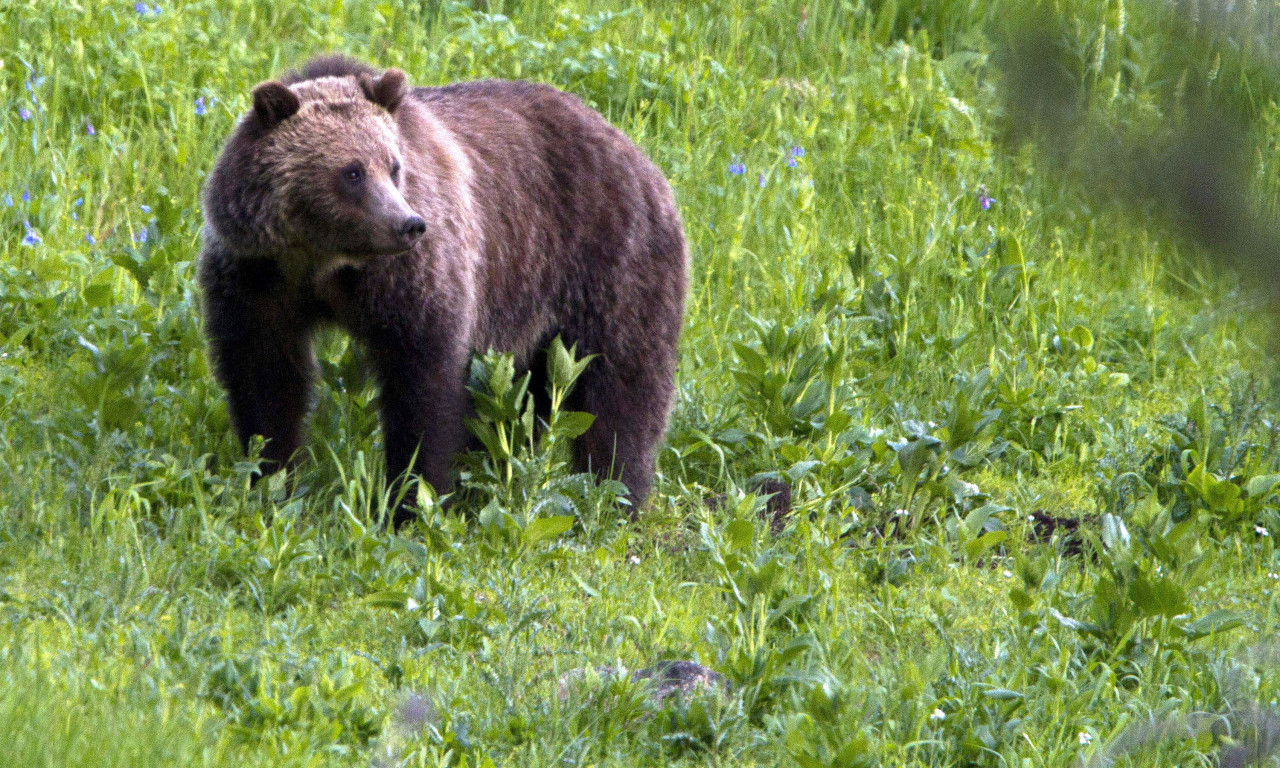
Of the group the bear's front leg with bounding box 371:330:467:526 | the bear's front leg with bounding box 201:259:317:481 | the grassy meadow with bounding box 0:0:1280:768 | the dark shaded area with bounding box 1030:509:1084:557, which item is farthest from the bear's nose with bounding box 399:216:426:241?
the dark shaded area with bounding box 1030:509:1084:557

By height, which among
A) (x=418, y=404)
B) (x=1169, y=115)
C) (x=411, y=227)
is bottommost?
(x=418, y=404)

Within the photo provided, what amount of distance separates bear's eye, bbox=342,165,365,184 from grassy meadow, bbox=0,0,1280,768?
31.6 inches

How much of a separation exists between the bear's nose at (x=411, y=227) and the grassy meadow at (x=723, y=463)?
673 millimetres

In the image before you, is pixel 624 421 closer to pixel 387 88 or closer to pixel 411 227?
pixel 411 227

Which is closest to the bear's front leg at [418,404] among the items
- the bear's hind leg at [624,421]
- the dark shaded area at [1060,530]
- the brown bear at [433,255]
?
the brown bear at [433,255]

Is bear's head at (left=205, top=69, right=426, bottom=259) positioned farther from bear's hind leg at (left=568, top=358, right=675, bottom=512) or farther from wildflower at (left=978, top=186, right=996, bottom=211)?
wildflower at (left=978, top=186, right=996, bottom=211)

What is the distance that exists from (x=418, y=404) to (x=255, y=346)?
1.77 ft

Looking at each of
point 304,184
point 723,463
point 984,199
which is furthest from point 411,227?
point 984,199

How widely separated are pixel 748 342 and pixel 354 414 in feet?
5.92

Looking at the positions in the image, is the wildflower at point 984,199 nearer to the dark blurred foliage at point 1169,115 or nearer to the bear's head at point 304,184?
the bear's head at point 304,184

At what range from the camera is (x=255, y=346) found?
4.43 meters

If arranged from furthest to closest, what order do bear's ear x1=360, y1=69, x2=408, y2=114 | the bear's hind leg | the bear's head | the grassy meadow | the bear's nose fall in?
the bear's hind leg
bear's ear x1=360, y1=69, x2=408, y2=114
the bear's head
the bear's nose
the grassy meadow

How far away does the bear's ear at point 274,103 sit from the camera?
4234 mm

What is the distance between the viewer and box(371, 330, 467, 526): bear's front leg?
14.6 feet
